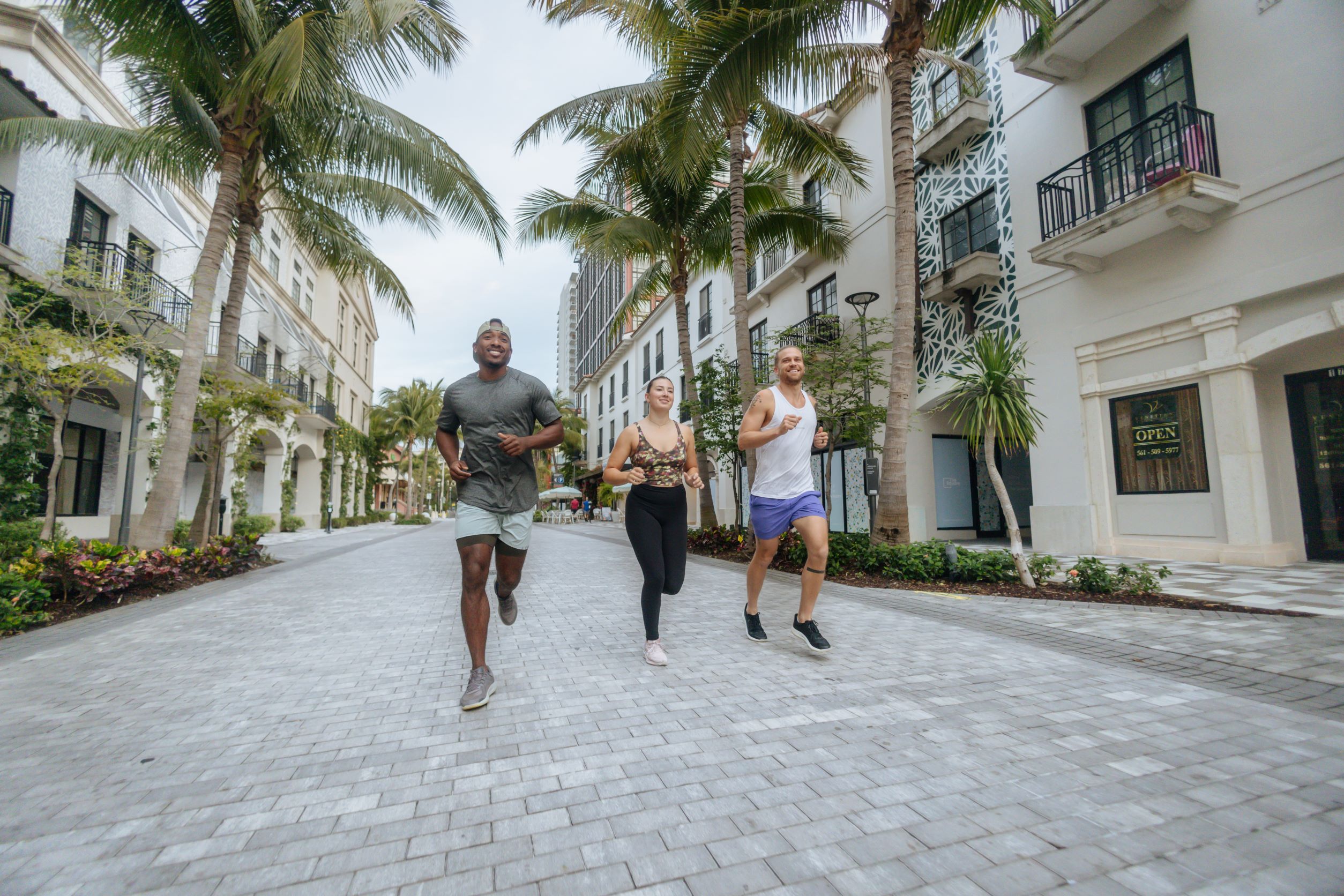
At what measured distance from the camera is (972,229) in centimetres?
1268

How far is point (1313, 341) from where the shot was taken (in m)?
7.48

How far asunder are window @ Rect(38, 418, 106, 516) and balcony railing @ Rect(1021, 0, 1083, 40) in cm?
1920

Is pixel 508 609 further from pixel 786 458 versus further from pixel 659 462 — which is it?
pixel 786 458

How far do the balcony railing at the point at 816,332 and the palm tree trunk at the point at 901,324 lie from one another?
4.92m

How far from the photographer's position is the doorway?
24.8ft

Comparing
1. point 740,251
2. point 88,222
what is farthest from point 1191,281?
point 88,222

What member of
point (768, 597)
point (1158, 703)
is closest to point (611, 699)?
point (1158, 703)

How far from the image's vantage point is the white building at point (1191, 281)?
7.47m

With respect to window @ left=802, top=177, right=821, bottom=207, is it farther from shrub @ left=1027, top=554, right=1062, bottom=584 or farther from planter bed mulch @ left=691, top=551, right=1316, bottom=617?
shrub @ left=1027, top=554, right=1062, bottom=584

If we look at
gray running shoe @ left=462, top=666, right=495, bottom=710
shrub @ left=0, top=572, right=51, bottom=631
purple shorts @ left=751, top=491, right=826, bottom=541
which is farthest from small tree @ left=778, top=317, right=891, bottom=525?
shrub @ left=0, top=572, right=51, bottom=631

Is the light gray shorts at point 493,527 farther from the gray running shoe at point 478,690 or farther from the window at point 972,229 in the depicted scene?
the window at point 972,229

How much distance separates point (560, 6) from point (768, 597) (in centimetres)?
1020

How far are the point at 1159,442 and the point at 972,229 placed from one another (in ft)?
19.3

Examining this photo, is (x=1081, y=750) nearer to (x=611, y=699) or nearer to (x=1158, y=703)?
(x=1158, y=703)
